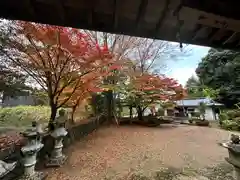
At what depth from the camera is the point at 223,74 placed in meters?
17.1

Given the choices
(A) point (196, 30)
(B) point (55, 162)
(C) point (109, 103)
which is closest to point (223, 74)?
(C) point (109, 103)

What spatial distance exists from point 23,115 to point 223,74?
17451mm

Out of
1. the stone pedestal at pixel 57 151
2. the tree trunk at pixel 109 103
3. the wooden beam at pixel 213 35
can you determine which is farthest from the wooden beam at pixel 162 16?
the tree trunk at pixel 109 103

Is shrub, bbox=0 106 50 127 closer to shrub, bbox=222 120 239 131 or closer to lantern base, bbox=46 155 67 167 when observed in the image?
lantern base, bbox=46 155 67 167

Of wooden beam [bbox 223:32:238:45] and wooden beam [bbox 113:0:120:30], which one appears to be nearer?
wooden beam [bbox 113:0:120:30]

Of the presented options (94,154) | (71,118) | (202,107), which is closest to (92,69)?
(94,154)

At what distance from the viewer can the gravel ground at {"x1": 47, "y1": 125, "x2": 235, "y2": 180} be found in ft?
12.8

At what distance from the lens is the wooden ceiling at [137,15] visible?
152 centimetres

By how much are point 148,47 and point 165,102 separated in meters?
3.71

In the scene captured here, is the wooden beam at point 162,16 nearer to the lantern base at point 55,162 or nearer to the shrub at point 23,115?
the lantern base at point 55,162

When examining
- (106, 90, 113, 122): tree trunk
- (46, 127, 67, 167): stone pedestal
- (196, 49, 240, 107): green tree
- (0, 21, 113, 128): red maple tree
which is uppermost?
(196, 49, 240, 107): green tree

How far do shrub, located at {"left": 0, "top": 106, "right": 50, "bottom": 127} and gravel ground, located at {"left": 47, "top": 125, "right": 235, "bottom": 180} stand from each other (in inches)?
109

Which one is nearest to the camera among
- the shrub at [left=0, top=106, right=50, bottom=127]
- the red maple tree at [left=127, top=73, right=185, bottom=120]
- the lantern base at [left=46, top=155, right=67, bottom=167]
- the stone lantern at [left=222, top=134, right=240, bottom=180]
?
the stone lantern at [left=222, top=134, right=240, bottom=180]

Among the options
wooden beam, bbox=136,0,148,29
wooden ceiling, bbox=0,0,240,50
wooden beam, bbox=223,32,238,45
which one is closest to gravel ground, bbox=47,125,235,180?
wooden beam, bbox=223,32,238,45
